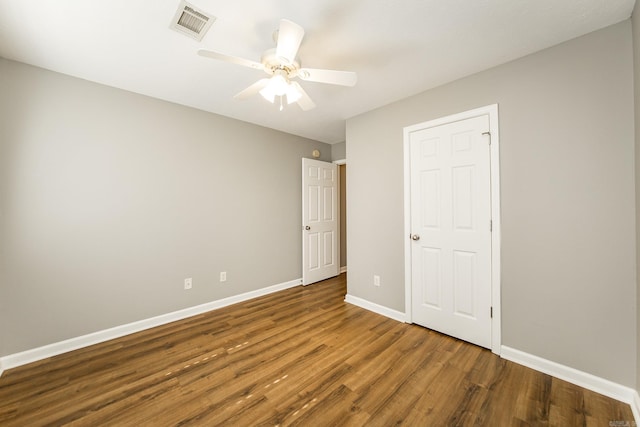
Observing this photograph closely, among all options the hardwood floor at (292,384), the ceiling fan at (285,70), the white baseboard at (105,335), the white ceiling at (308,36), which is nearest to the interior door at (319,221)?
the white baseboard at (105,335)

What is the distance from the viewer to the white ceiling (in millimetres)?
1475

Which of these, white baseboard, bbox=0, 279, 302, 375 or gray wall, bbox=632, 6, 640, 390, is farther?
white baseboard, bbox=0, 279, 302, 375

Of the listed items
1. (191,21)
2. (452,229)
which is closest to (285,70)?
(191,21)

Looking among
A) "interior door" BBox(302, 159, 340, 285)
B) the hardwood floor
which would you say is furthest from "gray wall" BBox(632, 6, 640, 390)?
"interior door" BBox(302, 159, 340, 285)

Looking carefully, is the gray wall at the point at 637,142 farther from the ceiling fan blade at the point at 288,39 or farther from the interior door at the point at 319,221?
the interior door at the point at 319,221

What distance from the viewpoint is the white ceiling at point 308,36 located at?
1475 mm

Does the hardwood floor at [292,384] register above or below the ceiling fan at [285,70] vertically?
below

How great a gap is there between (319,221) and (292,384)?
262 cm

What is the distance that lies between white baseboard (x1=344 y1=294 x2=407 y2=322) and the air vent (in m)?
3.06

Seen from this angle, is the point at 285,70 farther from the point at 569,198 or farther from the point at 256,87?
the point at 569,198

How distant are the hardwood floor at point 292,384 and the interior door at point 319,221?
1562 millimetres

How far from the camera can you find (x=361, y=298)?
3090 mm

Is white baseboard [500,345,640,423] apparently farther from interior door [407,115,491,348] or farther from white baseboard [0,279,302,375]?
white baseboard [0,279,302,375]

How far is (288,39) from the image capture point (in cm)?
137
